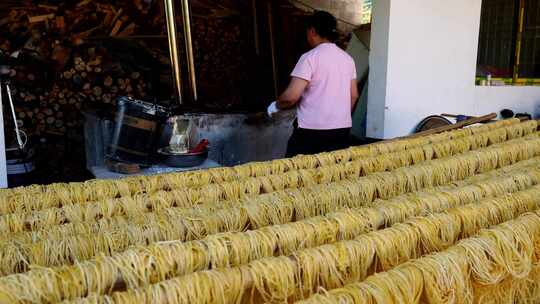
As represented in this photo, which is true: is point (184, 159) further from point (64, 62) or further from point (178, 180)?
point (64, 62)

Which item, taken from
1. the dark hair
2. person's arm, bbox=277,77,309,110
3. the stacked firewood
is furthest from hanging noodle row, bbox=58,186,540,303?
the stacked firewood

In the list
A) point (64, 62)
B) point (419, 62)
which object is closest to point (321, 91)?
point (419, 62)

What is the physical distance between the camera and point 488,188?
1.00 m

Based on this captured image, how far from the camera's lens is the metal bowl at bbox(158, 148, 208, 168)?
3.37 metres

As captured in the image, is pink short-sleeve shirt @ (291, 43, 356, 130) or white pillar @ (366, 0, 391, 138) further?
white pillar @ (366, 0, 391, 138)

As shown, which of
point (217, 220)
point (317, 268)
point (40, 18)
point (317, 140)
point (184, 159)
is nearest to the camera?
point (317, 268)

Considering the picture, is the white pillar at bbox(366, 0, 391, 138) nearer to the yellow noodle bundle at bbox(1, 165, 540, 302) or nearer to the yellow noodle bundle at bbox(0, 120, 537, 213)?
the yellow noodle bundle at bbox(0, 120, 537, 213)

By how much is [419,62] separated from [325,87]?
1.36 metres

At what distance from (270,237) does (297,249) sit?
0.05 meters

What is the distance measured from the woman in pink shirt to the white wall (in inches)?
30.7

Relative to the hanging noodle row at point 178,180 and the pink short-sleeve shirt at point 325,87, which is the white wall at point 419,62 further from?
the hanging noodle row at point 178,180

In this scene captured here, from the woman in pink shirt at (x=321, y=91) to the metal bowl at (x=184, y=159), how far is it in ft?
2.25

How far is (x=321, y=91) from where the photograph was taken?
3.03 m

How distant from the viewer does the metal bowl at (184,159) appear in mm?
3369
